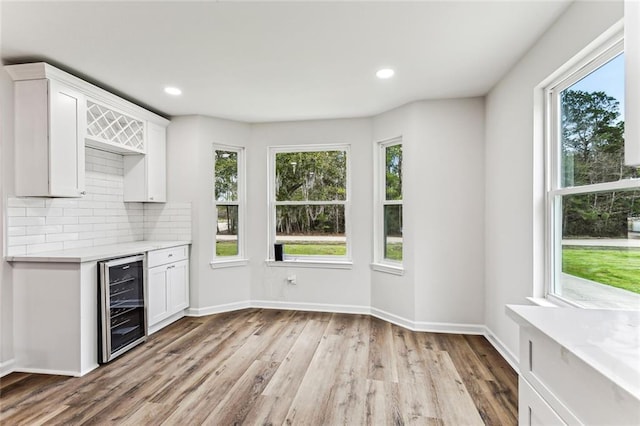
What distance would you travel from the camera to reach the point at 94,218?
3.44 metres

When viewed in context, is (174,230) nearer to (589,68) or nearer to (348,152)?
(348,152)

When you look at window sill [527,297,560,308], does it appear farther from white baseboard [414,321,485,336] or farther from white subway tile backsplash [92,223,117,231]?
white subway tile backsplash [92,223,117,231]

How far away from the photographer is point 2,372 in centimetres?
252

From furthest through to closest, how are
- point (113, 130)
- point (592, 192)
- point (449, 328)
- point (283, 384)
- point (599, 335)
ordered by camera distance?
point (449, 328)
point (113, 130)
point (283, 384)
point (592, 192)
point (599, 335)

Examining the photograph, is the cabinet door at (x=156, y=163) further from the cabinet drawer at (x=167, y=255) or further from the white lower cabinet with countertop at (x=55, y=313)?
the white lower cabinet with countertop at (x=55, y=313)

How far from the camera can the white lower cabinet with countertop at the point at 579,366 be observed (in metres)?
0.68

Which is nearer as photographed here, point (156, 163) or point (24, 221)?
point (24, 221)

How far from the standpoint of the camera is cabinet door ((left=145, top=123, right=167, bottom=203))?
3.83m

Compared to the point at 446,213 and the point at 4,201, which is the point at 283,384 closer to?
the point at 446,213

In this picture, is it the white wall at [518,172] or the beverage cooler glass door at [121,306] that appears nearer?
the white wall at [518,172]

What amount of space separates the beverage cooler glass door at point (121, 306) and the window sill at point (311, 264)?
164 centimetres

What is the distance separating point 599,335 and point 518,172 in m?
2.07

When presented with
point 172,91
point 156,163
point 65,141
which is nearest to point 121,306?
point 65,141

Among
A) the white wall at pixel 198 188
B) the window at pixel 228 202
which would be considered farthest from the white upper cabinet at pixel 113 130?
the window at pixel 228 202
